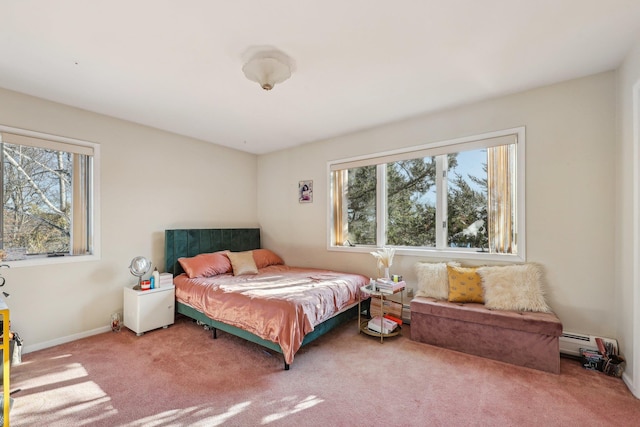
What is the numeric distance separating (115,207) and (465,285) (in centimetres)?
415

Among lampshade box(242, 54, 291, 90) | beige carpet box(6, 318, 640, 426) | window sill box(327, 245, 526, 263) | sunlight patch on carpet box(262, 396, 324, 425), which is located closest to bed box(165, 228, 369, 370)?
beige carpet box(6, 318, 640, 426)

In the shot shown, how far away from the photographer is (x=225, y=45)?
2012mm

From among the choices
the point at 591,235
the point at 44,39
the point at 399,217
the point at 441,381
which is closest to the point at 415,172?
the point at 399,217

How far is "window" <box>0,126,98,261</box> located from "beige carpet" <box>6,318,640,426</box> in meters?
1.09

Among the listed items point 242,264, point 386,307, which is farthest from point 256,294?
point 386,307

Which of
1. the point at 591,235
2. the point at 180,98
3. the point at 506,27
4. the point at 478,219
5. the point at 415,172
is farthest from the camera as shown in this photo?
the point at 415,172

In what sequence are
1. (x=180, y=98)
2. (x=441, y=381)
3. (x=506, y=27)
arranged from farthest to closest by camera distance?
(x=180, y=98) < (x=441, y=381) < (x=506, y=27)

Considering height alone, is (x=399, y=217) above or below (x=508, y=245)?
above

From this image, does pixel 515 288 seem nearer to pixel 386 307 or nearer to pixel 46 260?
pixel 386 307

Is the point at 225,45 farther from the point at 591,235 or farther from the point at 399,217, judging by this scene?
the point at 591,235

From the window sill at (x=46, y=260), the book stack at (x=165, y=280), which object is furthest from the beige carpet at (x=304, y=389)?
the window sill at (x=46, y=260)

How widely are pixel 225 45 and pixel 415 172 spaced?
2.62 m

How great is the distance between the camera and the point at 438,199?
3.37m

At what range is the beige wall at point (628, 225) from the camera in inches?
78.2
